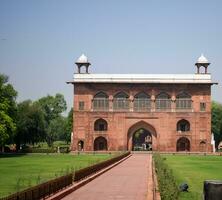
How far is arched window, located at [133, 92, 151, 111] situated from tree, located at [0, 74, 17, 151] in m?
14.4

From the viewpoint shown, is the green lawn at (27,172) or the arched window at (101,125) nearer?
the green lawn at (27,172)

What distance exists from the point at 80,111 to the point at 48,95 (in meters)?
31.5

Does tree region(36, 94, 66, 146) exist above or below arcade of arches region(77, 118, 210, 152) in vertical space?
above

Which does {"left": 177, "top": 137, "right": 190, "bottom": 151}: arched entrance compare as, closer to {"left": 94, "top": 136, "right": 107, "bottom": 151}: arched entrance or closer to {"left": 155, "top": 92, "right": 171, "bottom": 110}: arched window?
{"left": 155, "top": 92, "right": 171, "bottom": 110}: arched window

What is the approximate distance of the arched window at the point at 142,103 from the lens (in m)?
52.9

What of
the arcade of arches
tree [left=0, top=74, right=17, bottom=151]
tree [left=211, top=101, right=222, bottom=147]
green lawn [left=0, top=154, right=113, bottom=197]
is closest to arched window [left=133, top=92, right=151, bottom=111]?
the arcade of arches

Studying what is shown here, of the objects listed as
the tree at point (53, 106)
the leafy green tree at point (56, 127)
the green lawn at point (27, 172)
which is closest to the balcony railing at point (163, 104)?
the green lawn at point (27, 172)

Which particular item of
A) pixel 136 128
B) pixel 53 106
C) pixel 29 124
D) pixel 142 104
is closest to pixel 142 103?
pixel 142 104

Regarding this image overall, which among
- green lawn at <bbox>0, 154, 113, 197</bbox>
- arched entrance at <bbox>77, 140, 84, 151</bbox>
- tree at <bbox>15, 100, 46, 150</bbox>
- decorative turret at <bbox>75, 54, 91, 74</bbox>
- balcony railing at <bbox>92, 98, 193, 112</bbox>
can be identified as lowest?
green lawn at <bbox>0, 154, 113, 197</bbox>

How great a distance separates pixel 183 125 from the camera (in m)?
53.2

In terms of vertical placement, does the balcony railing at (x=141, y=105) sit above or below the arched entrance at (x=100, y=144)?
above

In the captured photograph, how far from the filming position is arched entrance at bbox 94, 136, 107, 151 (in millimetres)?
52844

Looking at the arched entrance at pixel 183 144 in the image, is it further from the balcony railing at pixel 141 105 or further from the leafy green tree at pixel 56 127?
the leafy green tree at pixel 56 127

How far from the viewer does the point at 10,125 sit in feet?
131
